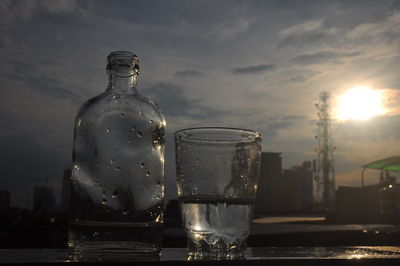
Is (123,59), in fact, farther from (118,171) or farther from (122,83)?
(118,171)

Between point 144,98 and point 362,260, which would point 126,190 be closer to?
point 144,98

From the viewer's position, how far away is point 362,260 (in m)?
0.87

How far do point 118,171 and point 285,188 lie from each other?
44232mm

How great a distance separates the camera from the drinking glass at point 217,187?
3.31 ft

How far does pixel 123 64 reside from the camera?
1169 millimetres

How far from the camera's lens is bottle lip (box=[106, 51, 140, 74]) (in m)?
1.16

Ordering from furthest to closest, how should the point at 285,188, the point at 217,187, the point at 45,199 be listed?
1. the point at 45,199
2. the point at 285,188
3. the point at 217,187

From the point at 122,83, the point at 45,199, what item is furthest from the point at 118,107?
the point at 45,199

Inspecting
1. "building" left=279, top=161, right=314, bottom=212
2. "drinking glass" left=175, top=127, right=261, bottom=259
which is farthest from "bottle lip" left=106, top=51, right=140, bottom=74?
"building" left=279, top=161, right=314, bottom=212

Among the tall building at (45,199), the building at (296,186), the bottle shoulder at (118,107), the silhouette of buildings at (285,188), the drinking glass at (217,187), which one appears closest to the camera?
the drinking glass at (217,187)

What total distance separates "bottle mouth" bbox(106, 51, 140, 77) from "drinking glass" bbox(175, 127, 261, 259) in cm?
21

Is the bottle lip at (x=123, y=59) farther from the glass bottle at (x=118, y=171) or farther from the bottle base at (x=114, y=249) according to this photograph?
the bottle base at (x=114, y=249)

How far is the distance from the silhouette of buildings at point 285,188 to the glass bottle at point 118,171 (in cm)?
2283

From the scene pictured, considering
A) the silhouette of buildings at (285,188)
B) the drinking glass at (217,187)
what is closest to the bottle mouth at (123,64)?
the drinking glass at (217,187)
